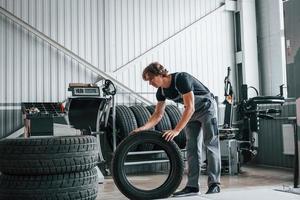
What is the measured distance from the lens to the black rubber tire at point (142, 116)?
5.65 meters

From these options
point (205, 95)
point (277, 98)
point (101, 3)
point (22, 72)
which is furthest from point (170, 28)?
point (205, 95)

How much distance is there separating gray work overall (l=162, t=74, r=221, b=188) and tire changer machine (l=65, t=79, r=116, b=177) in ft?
5.71

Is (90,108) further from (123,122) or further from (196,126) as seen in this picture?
(196,126)

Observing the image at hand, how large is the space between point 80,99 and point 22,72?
134 centimetres

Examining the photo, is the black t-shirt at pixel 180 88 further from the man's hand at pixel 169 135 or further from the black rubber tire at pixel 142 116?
the black rubber tire at pixel 142 116

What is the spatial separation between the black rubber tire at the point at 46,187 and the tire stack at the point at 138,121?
8.90 ft

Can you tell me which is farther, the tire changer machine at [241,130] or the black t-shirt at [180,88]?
the tire changer machine at [241,130]

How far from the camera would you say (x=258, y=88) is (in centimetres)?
709

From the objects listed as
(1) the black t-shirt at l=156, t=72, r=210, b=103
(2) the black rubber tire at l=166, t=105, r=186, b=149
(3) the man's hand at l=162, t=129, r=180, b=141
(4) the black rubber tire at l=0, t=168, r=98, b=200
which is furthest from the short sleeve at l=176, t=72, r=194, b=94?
(2) the black rubber tire at l=166, t=105, r=186, b=149

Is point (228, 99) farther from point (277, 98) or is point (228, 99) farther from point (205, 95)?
point (205, 95)

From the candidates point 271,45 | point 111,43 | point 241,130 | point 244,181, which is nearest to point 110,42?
point 111,43

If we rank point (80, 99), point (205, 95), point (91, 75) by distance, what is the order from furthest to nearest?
point (91, 75), point (80, 99), point (205, 95)

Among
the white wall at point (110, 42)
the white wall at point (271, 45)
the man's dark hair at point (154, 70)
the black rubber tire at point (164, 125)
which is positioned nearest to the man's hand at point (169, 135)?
the man's dark hair at point (154, 70)

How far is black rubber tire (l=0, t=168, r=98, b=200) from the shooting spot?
270cm
